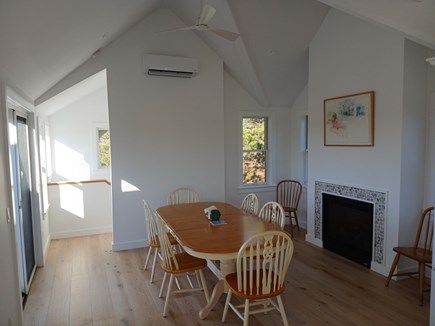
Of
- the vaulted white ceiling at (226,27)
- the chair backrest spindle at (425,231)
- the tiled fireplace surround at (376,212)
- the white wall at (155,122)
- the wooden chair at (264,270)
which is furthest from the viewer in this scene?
the white wall at (155,122)

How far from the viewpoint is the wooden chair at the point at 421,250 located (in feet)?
9.53

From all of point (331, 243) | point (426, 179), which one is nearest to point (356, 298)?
point (331, 243)

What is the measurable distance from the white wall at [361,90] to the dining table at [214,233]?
148 centimetres

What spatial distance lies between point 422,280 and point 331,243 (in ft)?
4.55

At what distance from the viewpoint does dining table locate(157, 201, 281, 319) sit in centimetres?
230

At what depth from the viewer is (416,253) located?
300 cm

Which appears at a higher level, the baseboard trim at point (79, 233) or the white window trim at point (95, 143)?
the white window trim at point (95, 143)

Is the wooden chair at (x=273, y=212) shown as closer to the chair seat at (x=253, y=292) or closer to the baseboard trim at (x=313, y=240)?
the chair seat at (x=253, y=292)

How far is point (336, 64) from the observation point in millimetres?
4012

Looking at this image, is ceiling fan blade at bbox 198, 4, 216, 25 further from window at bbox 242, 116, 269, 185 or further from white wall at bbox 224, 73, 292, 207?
window at bbox 242, 116, 269, 185

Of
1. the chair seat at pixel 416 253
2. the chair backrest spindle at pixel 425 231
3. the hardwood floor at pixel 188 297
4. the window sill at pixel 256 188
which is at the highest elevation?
the window sill at pixel 256 188

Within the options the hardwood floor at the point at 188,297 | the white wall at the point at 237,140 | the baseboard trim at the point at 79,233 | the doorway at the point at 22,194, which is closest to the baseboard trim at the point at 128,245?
the hardwood floor at the point at 188,297

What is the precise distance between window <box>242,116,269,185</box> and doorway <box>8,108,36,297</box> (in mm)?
3400

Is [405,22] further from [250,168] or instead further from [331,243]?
[250,168]
